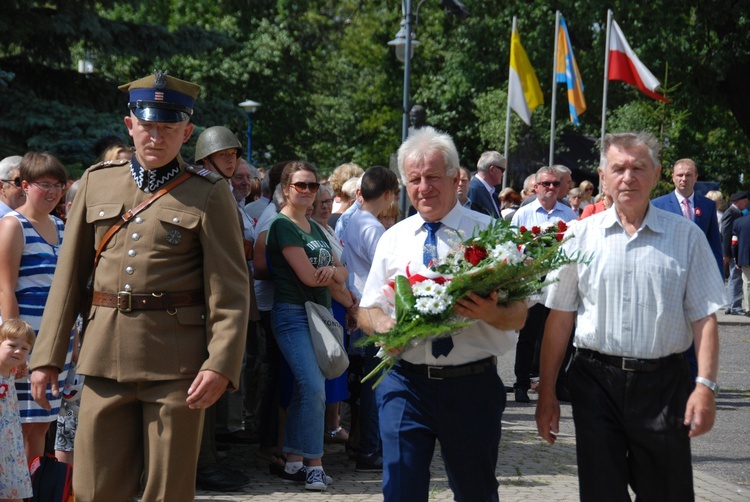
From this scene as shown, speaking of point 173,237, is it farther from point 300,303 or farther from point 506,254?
point 300,303

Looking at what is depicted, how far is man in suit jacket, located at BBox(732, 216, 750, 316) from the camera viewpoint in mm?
19484

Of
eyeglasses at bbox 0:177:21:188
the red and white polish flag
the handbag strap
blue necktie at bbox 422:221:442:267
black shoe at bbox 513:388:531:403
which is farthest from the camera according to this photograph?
the red and white polish flag

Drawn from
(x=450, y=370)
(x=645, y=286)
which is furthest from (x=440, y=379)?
(x=645, y=286)

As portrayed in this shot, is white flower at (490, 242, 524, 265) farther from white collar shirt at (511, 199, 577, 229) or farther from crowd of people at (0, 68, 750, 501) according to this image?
white collar shirt at (511, 199, 577, 229)

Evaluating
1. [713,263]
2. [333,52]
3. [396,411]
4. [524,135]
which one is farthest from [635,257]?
[333,52]

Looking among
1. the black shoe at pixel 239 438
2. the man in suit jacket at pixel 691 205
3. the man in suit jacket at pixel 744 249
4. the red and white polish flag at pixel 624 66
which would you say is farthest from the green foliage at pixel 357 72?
the man in suit jacket at pixel 691 205

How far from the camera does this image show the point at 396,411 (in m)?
4.72

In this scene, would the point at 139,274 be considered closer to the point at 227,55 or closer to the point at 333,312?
the point at 333,312

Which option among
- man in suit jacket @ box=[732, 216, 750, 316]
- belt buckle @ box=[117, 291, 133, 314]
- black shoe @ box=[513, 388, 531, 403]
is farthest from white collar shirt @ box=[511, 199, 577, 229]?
man in suit jacket @ box=[732, 216, 750, 316]

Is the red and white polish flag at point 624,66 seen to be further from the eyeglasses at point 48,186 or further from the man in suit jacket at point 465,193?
the eyeglasses at point 48,186

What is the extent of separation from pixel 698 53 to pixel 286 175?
2713 cm

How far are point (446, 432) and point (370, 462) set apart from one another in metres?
3.20

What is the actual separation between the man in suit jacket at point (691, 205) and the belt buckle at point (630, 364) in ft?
15.5

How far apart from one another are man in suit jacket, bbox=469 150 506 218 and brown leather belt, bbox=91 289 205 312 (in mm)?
7073
